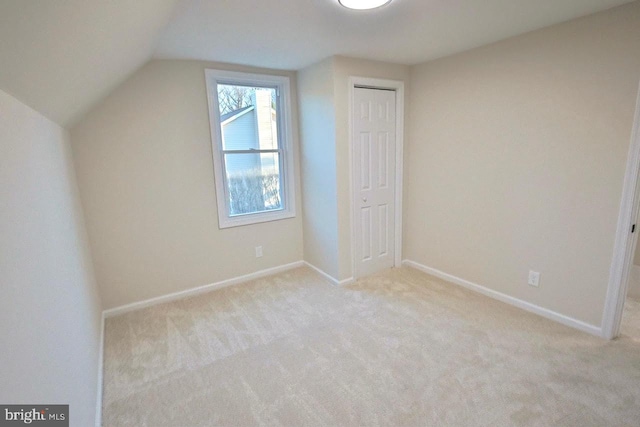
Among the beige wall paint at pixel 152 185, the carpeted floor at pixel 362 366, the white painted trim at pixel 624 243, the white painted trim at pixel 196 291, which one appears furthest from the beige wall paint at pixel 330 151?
the white painted trim at pixel 624 243

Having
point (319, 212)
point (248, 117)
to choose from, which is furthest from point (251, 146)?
point (319, 212)

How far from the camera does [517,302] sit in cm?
269

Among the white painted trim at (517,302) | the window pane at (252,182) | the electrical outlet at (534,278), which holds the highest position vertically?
the window pane at (252,182)

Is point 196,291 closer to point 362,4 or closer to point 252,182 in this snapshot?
point 252,182

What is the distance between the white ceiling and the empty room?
2cm

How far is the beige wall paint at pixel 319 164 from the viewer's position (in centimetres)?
293

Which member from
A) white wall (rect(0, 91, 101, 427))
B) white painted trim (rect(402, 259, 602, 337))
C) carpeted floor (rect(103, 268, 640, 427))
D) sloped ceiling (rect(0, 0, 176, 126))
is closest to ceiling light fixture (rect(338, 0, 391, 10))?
sloped ceiling (rect(0, 0, 176, 126))

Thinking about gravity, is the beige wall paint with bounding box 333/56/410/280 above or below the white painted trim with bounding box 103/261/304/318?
above

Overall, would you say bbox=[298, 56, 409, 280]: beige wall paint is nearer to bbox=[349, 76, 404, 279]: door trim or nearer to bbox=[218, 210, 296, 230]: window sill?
bbox=[349, 76, 404, 279]: door trim

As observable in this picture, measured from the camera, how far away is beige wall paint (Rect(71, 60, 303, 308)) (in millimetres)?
2535

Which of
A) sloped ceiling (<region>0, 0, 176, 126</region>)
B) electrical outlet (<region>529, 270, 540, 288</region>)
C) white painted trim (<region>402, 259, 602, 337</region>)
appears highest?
sloped ceiling (<region>0, 0, 176, 126</region>)

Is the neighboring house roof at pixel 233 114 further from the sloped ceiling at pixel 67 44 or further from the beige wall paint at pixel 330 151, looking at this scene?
the sloped ceiling at pixel 67 44

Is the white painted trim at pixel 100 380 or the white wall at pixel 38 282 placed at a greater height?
the white wall at pixel 38 282

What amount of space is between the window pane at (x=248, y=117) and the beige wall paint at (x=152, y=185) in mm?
203
